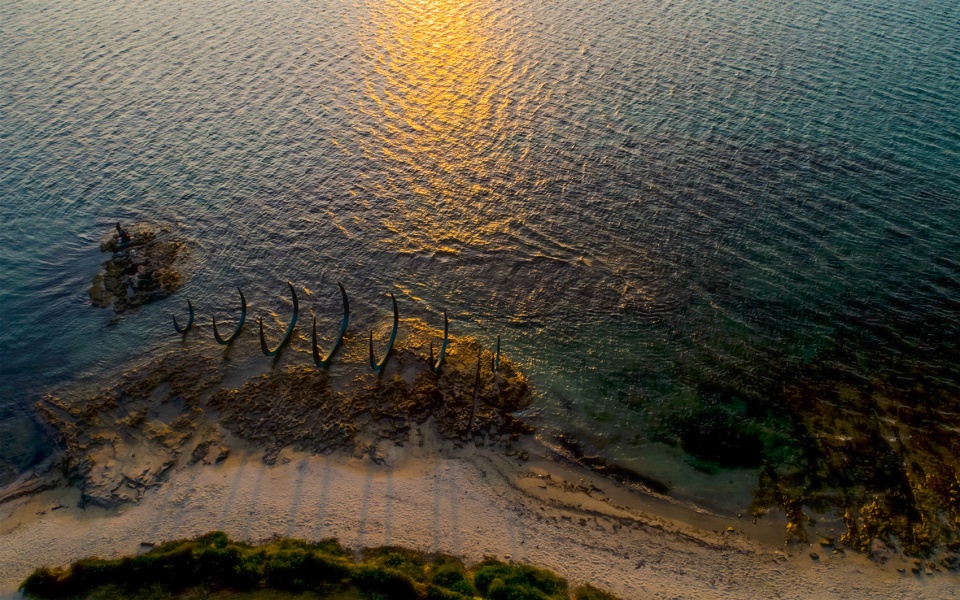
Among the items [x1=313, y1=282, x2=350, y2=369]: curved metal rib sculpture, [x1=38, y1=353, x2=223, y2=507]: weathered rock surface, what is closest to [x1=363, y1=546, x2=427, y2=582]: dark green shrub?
[x1=38, y1=353, x2=223, y2=507]: weathered rock surface

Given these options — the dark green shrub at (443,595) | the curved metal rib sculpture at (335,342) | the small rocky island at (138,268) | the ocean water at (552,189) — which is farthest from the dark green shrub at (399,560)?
the small rocky island at (138,268)

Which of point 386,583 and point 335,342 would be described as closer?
point 386,583

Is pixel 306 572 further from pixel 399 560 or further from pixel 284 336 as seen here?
pixel 284 336

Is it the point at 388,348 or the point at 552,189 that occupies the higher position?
the point at 552,189

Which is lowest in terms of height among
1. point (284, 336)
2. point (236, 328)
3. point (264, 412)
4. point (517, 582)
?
point (517, 582)

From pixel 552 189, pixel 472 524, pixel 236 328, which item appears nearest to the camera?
pixel 472 524

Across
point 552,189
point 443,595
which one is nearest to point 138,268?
point 552,189

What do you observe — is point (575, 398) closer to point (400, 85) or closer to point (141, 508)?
point (141, 508)

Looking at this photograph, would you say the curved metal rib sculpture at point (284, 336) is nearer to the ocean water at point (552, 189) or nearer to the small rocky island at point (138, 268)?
the ocean water at point (552, 189)
